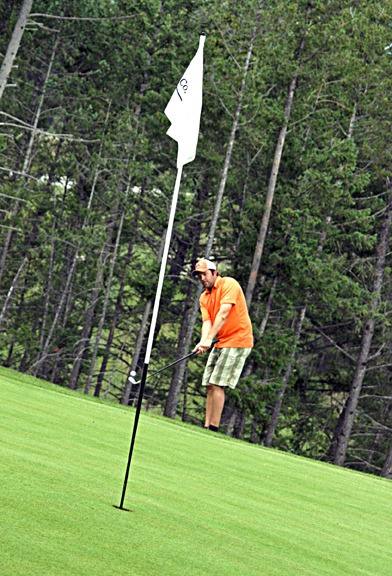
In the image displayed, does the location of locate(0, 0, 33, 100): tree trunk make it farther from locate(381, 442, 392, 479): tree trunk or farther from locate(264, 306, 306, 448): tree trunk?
locate(381, 442, 392, 479): tree trunk

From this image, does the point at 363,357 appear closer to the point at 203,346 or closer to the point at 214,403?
the point at 214,403

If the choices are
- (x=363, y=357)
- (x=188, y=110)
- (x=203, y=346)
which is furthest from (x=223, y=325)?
(x=363, y=357)

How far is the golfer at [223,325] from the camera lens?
10594mm

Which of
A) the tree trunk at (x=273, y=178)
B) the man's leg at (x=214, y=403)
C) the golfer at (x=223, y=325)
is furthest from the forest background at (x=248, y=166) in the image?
the golfer at (x=223, y=325)

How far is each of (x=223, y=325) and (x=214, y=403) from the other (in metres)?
0.99

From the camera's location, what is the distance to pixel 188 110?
782 cm

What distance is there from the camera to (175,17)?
118ft

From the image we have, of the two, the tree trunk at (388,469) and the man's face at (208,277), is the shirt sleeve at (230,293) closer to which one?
the man's face at (208,277)

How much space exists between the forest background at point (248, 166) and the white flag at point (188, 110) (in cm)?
2175

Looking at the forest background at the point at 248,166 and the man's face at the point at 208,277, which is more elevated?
the forest background at the point at 248,166

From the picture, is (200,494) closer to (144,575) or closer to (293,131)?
(144,575)

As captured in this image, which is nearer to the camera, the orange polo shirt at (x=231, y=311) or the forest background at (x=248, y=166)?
the orange polo shirt at (x=231, y=311)

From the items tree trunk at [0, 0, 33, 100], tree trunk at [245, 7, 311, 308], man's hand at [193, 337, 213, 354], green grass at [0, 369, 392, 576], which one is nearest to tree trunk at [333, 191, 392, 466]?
tree trunk at [245, 7, 311, 308]

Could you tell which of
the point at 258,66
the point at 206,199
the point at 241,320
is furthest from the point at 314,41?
the point at 241,320
